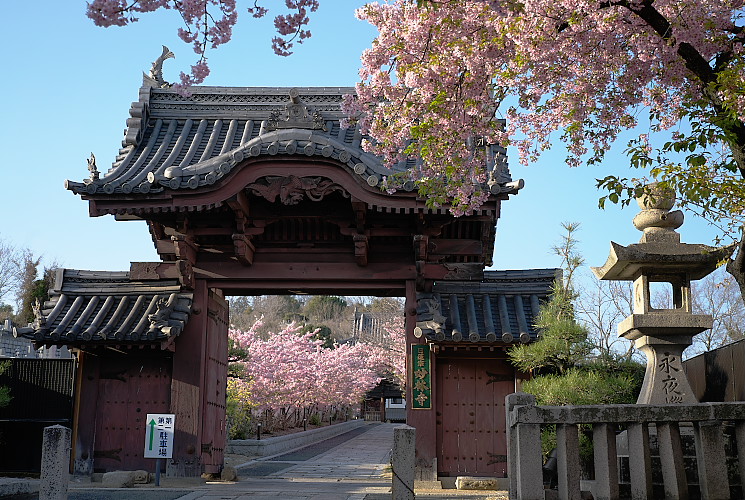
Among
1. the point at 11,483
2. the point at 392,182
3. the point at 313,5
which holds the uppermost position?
the point at 313,5

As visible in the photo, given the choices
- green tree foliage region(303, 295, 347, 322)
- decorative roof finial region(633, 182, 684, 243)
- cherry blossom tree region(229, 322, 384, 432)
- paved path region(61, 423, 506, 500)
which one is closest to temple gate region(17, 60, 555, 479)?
paved path region(61, 423, 506, 500)

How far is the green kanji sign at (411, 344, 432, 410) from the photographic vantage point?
12.6m

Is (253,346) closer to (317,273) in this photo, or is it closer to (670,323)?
(317,273)

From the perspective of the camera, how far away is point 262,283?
13336mm

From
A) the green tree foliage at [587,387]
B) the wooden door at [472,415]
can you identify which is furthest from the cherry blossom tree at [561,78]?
the wooden door at [472,415]

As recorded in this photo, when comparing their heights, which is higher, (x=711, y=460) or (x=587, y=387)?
(x=587, y=387)

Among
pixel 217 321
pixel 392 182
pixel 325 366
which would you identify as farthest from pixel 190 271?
pixel 325 366

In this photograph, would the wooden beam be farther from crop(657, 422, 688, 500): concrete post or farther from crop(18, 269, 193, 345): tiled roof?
crop(657, 422, 688, 500): concrete post

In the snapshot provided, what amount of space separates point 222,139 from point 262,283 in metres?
3.27

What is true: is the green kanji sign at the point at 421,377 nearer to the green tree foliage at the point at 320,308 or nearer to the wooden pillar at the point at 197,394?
the wooden pillar at the point at 197,394

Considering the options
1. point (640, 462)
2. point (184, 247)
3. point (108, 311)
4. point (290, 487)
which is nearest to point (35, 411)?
point (108, 311)

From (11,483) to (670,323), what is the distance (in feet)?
29.6

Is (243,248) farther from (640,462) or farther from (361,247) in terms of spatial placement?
(640,462)

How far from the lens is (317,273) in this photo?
1317cm
